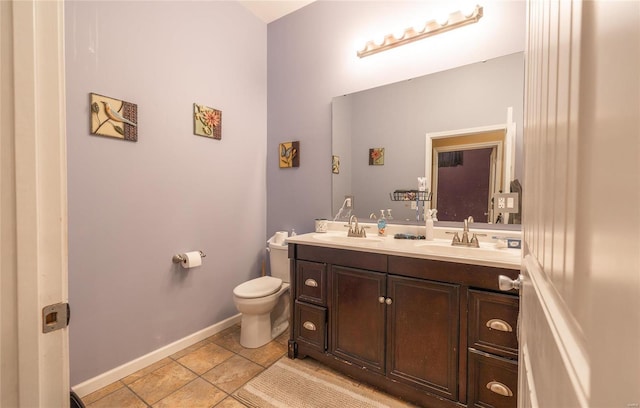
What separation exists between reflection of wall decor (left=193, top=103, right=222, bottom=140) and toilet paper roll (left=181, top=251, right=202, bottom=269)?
960mm

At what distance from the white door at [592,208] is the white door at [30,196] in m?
0.85

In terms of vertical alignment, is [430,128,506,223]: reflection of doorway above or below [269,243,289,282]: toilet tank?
above

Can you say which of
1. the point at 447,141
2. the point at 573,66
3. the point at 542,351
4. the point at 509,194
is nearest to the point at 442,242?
the point at 509,194

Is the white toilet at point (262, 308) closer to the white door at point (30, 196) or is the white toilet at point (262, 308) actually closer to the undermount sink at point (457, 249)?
the undermount sink at point (457, 249)

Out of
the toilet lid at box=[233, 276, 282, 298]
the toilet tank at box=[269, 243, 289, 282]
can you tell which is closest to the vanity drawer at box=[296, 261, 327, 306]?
the toilet lid at box=[233, 276, 282, 298]

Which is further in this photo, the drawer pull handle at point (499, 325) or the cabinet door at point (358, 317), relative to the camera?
the cabinet door at point (358, 317)

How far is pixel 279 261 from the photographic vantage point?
8.17 ft

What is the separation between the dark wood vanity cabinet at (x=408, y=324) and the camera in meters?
1.27

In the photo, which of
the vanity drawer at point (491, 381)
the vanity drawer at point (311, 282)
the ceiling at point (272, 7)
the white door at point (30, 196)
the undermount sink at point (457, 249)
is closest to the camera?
the white door at point (30, 196)

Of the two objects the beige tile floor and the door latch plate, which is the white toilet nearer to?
the beige tile floor

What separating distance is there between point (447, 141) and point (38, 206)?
203cm

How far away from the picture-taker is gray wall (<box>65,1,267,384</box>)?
1595 mm

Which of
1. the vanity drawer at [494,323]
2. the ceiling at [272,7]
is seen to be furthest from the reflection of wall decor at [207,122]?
the vanity drawer at [494,323]

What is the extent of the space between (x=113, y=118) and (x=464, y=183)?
232 centimetres
